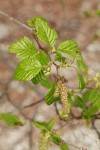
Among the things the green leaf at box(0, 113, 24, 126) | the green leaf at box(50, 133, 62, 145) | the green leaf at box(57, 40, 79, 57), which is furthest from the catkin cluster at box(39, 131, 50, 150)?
the green leaf at box(57, 40, 79, 57)

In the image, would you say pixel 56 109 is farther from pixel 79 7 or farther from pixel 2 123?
pixel 79 7

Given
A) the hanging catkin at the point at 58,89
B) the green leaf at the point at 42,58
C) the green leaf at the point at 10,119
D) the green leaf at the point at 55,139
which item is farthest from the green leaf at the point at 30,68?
the green leaf at the point at 10,119

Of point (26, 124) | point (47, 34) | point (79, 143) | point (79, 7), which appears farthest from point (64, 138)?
point (79, 7)

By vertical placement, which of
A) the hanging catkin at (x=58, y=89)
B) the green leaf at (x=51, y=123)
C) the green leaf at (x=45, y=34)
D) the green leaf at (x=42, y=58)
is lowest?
the green leaf at (x=51, y=123)

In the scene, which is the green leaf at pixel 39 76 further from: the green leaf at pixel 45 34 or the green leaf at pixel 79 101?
the green leaf at pixel 79 101

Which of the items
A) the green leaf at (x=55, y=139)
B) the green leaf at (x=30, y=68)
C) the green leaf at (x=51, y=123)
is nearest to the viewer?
the green leaf at (x=30, y=68)

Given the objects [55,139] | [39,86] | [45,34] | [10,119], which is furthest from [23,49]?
[39,86]
